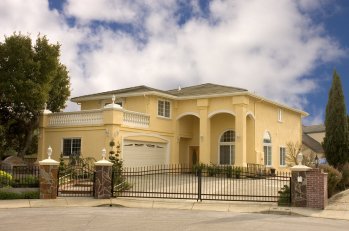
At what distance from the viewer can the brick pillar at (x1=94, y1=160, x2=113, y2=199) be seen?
19.3m

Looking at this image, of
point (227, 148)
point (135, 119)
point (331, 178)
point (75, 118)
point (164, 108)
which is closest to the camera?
point (331, 178)

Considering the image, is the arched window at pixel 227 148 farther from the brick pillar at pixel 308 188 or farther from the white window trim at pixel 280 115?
the brick pillar at pixel 308 188

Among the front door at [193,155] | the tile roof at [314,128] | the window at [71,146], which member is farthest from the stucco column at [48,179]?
the tile roof at [314,128]

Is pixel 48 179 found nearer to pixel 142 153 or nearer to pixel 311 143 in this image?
pixel 142 153

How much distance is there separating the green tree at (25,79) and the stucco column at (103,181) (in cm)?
1240

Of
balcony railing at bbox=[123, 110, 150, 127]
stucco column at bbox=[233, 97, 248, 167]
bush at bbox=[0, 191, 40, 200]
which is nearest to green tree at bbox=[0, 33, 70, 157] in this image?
balcony railing at bbox=[123, 110, 150, 127]

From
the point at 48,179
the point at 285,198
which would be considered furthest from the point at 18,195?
the point at 285,198

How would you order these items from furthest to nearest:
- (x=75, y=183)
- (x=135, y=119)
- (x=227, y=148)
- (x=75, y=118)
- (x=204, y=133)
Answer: (x=227, y=148) < (x=204, y=133) < (x=75, y=118) < (x=135, y=119) < (x=75, y=183)

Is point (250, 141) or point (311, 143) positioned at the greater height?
point (311, 143)

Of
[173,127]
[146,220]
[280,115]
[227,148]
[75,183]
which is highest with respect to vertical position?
[280,115]

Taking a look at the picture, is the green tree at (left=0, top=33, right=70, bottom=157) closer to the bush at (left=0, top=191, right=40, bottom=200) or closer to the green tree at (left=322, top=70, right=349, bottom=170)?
the bush at (left=0, top=191, right=40, bottom=200)

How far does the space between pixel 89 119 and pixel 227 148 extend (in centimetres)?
1072

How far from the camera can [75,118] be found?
30.6m

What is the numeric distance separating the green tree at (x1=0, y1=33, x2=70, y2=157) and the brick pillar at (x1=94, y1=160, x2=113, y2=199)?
1240 centimetres
